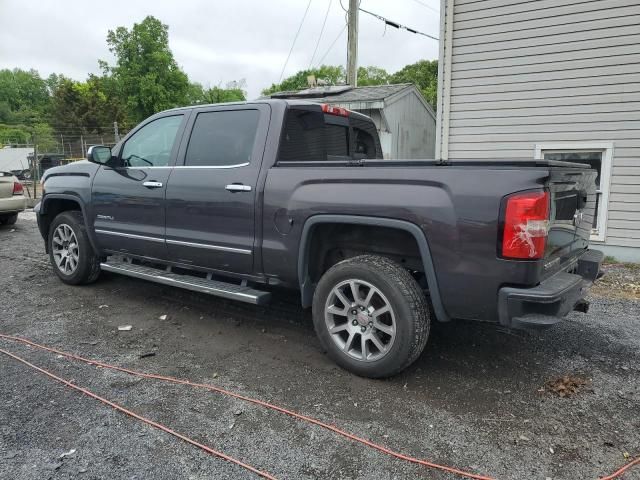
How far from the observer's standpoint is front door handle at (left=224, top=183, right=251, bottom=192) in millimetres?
3788

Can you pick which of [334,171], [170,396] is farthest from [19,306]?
[334,171]

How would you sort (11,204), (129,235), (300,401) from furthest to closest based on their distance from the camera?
(11,204), (129,235), (300,401)

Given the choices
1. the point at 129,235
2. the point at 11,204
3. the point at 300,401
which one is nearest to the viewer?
the point at 300,401

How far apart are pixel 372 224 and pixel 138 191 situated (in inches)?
101

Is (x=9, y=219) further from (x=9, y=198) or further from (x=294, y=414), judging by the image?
(x=294, y=414)

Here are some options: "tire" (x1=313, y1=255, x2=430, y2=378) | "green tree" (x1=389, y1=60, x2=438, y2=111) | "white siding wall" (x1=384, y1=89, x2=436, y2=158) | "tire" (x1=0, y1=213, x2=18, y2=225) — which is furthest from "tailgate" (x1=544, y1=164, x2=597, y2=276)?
"green tree" (x1=389, y1=60, x2=438, y2=111)

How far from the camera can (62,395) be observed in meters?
3.11

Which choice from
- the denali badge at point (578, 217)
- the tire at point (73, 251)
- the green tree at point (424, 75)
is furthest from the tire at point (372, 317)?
the green tree at point (424, 75)

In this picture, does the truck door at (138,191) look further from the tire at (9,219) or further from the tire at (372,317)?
the tire at (9,219)

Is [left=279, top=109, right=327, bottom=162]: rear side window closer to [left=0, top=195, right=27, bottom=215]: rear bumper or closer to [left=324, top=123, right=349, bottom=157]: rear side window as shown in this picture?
[left=324, top=123, right=349, bottom=157]: rear side window

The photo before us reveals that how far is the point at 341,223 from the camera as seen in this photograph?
3.41 m

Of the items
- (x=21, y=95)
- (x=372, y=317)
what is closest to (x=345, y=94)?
(x=372, y=317)

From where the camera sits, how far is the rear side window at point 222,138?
13.1ft

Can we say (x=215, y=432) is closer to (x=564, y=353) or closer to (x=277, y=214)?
(x=277, y=214)
